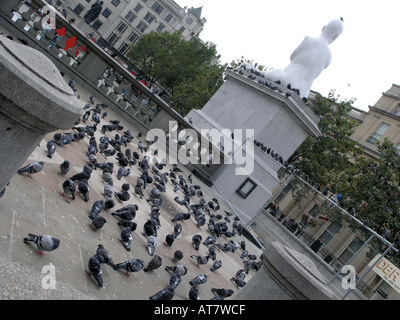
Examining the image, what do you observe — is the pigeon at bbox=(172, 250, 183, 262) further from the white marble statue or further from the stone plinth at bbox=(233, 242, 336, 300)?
the white marble statue

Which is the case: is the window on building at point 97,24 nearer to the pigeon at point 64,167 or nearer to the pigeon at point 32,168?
the pigeon at point 64,167

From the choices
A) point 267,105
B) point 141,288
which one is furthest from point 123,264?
point 267,105

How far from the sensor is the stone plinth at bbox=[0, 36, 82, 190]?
2428 millimetres

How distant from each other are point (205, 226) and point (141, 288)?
475 centimetres

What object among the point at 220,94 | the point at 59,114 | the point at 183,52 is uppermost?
the point at 183,52

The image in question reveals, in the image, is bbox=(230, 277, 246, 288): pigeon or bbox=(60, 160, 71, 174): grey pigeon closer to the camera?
bbox=(60, 160, 71, 174): grey pigeon

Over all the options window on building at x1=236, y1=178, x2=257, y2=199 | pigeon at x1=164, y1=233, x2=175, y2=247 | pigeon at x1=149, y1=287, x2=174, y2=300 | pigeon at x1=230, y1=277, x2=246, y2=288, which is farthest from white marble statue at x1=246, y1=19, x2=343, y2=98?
pigeon at x1=149, y1=287, x2=174, y2=300

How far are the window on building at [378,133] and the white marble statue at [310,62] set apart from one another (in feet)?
70.3

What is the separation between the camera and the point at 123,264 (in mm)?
4105

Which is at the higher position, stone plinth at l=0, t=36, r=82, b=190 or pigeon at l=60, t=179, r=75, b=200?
stone plinth at l=0, t=36, r=82, b=190

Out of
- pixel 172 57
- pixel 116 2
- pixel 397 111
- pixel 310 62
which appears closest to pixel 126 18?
pixel 116 2

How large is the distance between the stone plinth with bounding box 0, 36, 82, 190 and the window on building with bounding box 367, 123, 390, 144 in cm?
3942

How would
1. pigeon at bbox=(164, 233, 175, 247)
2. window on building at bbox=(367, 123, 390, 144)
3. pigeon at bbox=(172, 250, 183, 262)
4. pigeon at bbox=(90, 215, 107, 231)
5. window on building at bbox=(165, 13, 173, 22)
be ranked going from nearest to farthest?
1. pigeon at bbox=(90, 215, 107, 231)
2. pigeon at bbox=(172, 250, 183, 262)
3. pigeon at bbox=(164, 233, 175, 247)
4. window on building at bbox=(367, 123, 390, 144)
5. window on building at bbox=(165, 13, 173, 22)

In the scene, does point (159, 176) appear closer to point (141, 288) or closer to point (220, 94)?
point (141, 288)
